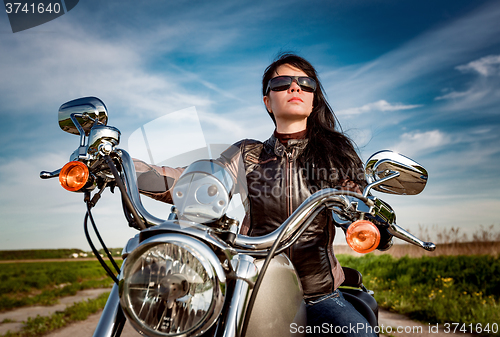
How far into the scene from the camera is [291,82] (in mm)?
1845

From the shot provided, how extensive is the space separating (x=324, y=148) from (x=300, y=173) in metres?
0.25

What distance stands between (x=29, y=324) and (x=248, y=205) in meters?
4.64

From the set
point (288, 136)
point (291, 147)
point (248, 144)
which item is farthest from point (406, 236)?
point (248, 144)

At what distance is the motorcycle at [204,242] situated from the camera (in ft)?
2.57

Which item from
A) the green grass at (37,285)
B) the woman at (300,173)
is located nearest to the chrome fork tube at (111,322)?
the woman at (300,173)

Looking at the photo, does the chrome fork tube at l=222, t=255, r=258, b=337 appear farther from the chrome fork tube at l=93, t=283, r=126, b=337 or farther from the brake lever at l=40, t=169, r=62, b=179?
the brake lever at l=40, t=169, r=62, b=179

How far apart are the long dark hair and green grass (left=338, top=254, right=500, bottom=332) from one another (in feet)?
13.5

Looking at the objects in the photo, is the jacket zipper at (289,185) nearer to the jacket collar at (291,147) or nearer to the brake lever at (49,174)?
the jacket collar at (291,147)

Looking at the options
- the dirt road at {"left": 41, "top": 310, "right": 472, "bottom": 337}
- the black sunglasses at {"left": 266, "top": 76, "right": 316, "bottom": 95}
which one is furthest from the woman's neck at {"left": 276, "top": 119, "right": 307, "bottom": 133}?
the dirt road at {"left": 41, "top": 310, "right": 472, "bottom": 337}

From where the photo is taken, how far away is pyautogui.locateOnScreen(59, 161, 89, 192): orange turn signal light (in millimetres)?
990

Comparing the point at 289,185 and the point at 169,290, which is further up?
the point at 289,185

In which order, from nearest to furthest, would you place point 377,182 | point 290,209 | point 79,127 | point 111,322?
point 111,322
point 377,182
point 79,127
point 290,209

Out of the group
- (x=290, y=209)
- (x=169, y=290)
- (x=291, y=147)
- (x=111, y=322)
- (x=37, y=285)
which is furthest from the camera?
(x=37, y=285)

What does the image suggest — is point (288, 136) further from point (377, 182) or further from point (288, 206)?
point (377, 182)
